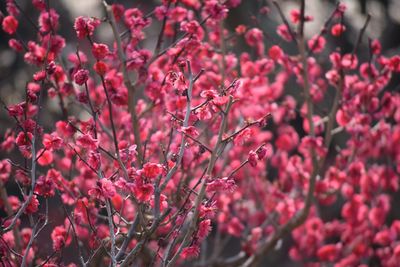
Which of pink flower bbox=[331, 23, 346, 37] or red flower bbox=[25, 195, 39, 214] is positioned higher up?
pink flower bbox=[331, 23, 346, 37]

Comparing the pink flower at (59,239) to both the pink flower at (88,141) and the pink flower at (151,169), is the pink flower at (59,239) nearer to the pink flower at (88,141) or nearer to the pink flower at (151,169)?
the pink flower at (88,141)

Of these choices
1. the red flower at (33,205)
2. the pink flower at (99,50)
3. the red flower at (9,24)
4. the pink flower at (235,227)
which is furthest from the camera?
the pink flower at (235,227)

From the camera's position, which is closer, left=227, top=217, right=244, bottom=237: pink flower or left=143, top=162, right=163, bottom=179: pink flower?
left=143, top=162, right=163, bottom=179: pink flower

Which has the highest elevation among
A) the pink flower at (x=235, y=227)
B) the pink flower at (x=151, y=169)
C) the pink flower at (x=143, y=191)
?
the pink flower at (x=151, y=169)

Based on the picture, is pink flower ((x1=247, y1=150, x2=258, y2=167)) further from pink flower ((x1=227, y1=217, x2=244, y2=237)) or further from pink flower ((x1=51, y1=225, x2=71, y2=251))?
pink flower ((x1=227, y1=217, x2=244, y2=237))

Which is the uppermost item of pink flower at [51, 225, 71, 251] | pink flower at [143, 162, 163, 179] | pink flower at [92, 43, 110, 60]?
pink flower at [92, 43, 110, 60]

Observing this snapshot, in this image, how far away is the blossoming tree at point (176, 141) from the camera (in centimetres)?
316

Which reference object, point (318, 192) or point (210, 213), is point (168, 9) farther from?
point (318, 192)

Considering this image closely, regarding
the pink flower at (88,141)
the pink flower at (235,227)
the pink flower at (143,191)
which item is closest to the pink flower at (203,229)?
the pink flower at (143,191)

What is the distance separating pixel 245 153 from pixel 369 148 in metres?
1.36

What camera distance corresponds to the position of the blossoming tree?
10.4 feet

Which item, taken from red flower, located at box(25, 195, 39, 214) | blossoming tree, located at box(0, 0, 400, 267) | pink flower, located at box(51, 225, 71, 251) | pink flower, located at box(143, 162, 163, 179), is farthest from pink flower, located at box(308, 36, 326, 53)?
red flower, located at box(25, 195, 39, 214)

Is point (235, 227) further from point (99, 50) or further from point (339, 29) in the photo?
point (99, 50)

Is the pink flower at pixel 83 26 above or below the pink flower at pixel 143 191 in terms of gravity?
above
